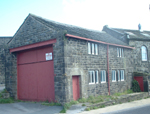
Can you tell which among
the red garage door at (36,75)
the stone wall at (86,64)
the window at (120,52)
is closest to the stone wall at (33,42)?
the stone wall at (86,64)

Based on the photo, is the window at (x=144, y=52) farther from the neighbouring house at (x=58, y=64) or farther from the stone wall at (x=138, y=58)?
the neighbouring house at (x=58, y=64)

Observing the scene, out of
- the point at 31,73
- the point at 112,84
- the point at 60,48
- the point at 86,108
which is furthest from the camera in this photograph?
the point at 112,84

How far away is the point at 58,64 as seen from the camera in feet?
41.4

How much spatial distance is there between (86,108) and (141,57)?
46.0 ft

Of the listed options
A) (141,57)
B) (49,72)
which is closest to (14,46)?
(49,72)

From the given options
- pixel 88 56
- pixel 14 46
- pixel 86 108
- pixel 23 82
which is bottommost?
pixel 86 108

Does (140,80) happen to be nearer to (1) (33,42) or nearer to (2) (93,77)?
(2) (93,77)

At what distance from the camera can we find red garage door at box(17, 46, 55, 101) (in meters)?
13.7

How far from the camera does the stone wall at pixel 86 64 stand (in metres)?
12.6

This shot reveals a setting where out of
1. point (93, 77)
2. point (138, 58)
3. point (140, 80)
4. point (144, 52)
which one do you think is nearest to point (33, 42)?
point (93, 77)

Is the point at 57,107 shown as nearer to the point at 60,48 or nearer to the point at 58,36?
the point at 60,48

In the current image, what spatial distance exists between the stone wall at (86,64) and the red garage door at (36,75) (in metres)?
1.62

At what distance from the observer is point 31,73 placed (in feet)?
49.3

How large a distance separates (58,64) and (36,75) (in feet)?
9.62
